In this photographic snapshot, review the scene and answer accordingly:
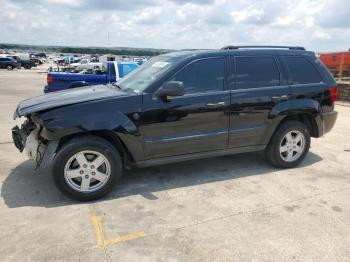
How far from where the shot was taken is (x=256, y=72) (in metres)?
Result: 4.89

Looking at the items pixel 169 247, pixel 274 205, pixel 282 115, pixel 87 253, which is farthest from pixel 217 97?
pixel 87 253

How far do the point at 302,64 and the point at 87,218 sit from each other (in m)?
3.86

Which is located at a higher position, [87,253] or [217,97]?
[217,97]

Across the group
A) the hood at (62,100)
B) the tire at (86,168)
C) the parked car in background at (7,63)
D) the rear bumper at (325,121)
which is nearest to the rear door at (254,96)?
the rear bumper at (325,121)

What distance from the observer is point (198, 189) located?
4.48 meters

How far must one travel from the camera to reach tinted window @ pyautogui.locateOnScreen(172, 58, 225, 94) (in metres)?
4.44

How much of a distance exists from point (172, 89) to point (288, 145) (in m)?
2.29

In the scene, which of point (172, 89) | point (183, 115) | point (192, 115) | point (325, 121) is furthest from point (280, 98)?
point (172, 89)

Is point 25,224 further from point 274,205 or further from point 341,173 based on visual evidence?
point 341,173

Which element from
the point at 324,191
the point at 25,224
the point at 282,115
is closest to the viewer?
the point at 25,224

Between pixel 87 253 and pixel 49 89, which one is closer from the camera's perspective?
pixel 87 253

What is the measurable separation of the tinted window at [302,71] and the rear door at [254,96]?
21cm

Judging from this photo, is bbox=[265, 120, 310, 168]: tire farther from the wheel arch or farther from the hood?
the hood

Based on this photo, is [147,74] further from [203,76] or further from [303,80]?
[303,80]
